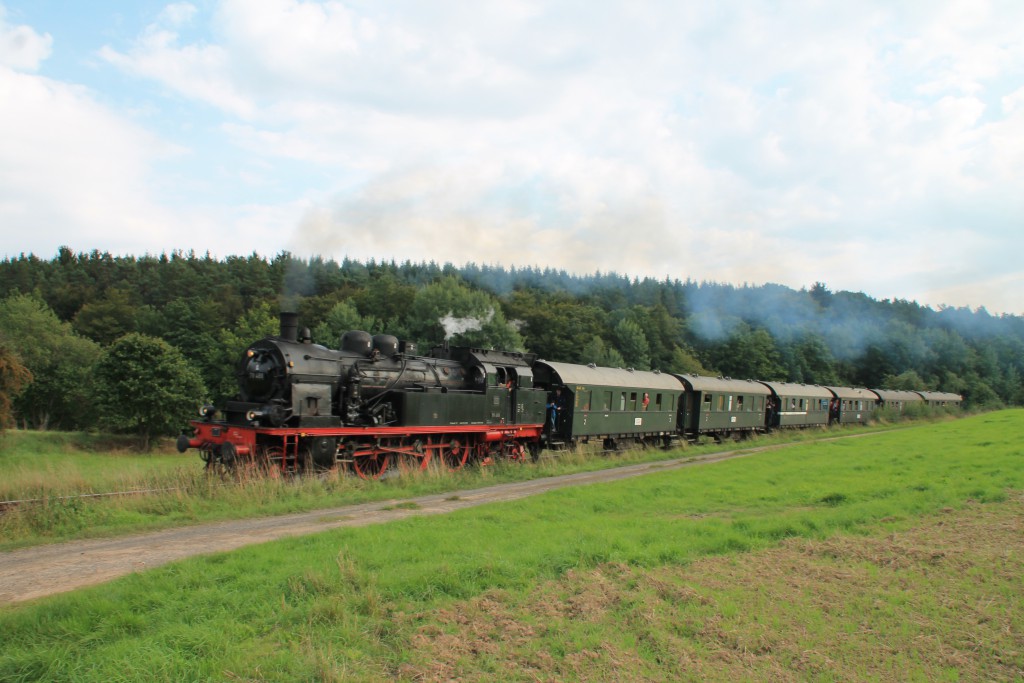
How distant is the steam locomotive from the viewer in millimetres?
15781

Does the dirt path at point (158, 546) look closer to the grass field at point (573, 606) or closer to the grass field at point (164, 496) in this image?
the grass field at point (164, 496)

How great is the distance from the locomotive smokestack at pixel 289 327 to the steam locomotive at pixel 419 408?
0.12ft

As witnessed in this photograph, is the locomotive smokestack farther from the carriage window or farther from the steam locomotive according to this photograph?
the carriage window

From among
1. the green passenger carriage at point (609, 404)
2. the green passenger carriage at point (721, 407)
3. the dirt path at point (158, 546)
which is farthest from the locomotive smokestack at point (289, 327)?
the green passenger carriage at point (721, 407)

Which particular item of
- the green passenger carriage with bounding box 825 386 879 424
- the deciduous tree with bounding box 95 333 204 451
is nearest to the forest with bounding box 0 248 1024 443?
the deciduous tree with bounding box 95 333 204 451

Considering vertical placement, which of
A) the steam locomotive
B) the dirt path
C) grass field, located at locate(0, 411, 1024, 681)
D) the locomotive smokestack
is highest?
the locomotive smokestack

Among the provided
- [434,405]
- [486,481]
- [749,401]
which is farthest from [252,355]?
[749,401]

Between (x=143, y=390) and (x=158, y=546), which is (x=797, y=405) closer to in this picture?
(x=158, y=546)

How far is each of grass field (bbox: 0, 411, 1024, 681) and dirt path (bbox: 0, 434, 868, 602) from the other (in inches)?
44.1

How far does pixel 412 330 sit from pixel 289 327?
4672 centimetres

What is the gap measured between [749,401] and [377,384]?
78.5 feet

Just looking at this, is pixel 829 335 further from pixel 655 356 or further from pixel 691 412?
pixel 691 412

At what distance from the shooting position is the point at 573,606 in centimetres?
655

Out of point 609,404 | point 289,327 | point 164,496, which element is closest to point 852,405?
point 609,404
